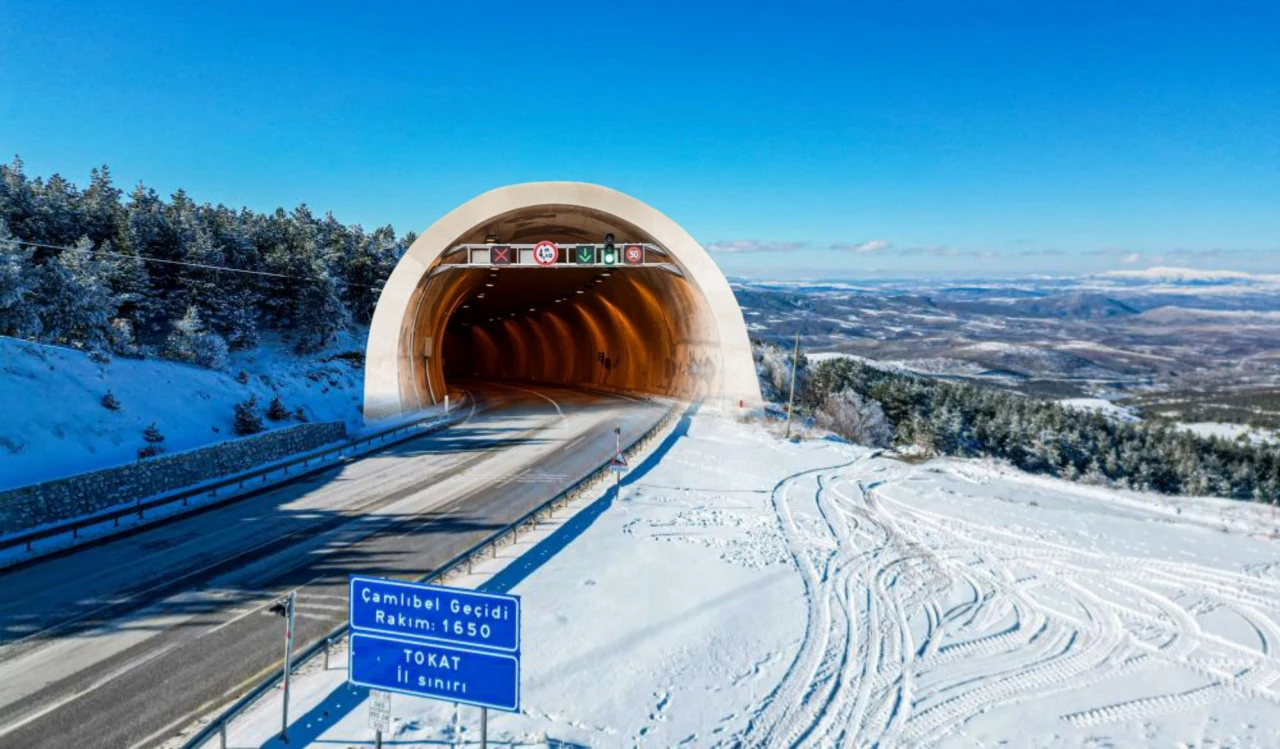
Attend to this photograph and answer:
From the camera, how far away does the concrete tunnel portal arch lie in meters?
28.4

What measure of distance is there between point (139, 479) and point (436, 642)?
1630 cm

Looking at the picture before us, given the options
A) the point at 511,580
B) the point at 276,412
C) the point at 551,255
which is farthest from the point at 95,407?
the point at 511,580

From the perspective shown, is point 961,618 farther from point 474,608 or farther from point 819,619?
point 474,608

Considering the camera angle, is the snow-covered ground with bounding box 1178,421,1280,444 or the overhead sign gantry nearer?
the overhead sign gantry

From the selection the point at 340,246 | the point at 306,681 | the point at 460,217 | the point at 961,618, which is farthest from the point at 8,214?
the point at 961,618

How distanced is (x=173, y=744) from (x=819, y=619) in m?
9.40

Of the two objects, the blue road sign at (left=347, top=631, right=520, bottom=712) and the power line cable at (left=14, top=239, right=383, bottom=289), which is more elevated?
the power line cable at (left=14, top=239, right=383, bottom=289)

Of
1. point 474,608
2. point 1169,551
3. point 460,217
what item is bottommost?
point 1169,551

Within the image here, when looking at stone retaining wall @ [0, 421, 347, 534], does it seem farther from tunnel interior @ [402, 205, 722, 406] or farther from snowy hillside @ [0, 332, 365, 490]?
tunnel interior @ [402, 205, 722, 406]

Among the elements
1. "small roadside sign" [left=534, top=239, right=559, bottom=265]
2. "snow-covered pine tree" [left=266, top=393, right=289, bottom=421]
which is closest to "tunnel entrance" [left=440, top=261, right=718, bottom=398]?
"small roadside sign" [left=534, top=239, right=559, bottom=265]

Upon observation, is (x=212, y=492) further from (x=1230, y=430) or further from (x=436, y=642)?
(x=1230, y=430)

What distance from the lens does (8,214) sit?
3681 cm

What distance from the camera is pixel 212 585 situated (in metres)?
12.5

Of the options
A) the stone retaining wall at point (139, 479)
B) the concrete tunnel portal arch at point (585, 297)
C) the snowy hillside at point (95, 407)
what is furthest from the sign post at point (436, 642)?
the concrete tunnel portal arch at point (585, 297)
